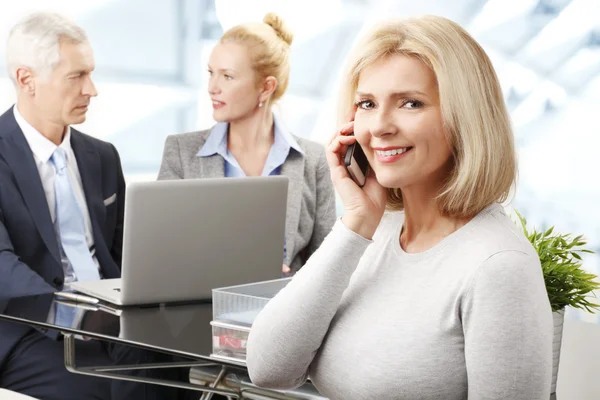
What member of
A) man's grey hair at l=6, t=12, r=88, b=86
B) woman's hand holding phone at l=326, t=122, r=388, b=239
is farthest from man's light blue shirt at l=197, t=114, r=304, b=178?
woman's hand holding phone at l=326, t=122, r=388, b=239

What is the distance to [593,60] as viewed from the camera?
4.05 m

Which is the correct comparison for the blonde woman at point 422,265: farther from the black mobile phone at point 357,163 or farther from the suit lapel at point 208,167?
the suit lapel at point 208,167

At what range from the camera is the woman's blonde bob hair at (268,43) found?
11.3 feet

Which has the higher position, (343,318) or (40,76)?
(40,76)

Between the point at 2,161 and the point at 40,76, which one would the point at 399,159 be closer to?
the point at 2,161

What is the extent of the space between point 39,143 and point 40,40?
460mm

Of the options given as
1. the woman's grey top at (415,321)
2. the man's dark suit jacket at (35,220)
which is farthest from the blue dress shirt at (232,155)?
the woman's grey top at (415,321)

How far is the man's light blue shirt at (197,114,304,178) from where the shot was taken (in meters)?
3.32

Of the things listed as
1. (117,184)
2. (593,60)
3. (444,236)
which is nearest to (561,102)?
(593,60)

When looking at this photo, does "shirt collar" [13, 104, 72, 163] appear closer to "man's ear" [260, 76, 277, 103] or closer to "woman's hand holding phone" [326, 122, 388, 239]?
"man's ear" [260, 76, 277, 103]

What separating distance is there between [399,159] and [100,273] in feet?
6.26

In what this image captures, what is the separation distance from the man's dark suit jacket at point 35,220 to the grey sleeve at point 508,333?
1.32 meters

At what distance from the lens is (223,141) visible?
133 inches

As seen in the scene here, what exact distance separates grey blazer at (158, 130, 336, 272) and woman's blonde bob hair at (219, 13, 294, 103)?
0.37 meters
